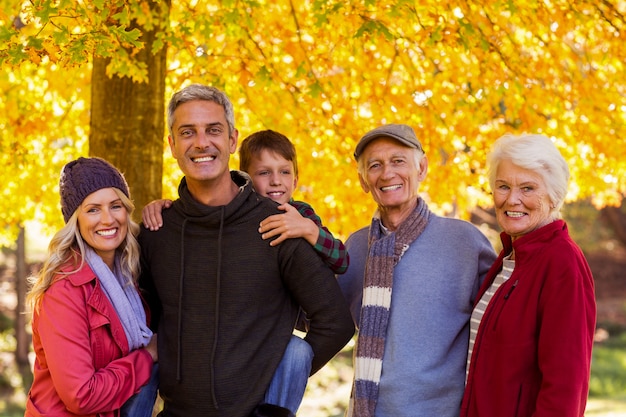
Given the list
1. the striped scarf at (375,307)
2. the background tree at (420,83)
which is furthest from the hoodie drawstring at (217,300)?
the background tree at (420,83)

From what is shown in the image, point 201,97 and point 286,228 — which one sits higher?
point 201,97

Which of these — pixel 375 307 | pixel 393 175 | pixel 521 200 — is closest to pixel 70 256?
pixel 375 307

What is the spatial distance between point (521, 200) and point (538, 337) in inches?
24.0

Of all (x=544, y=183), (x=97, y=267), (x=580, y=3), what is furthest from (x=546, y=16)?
(x=97, y=267)

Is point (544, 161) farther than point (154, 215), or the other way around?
point (154, 215)

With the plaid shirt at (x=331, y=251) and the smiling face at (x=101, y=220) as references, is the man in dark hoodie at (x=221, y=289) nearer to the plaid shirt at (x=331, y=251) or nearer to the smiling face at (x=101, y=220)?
the plaid shirt at (x=331, y=251)

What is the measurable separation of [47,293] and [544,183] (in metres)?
2.27

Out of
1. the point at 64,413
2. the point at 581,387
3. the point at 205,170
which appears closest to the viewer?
the point at 581,387

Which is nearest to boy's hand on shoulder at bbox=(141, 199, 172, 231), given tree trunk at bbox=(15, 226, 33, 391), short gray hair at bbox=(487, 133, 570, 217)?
short gray hair at bbox=(487, 133, 570, 217)

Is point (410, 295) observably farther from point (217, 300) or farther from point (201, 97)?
point (201, 97)

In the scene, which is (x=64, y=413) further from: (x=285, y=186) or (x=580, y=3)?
(x=580, y=3)

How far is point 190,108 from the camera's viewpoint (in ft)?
12.0

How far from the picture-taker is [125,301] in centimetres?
354

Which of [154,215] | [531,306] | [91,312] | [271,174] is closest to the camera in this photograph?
[531,306]
